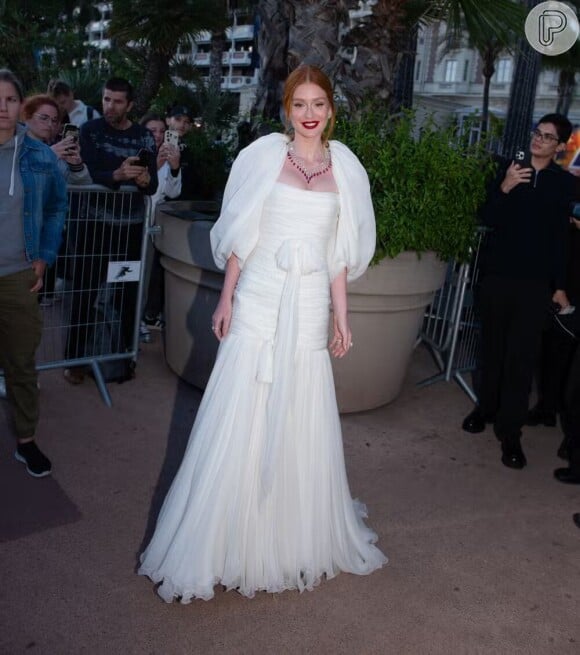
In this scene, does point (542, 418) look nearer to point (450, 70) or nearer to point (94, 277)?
point (94, 277)

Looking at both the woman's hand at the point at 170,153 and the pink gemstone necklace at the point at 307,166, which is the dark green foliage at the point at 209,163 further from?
the pink gemstone necklace at the point at 307,166

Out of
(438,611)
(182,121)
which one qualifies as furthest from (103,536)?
(182,121)

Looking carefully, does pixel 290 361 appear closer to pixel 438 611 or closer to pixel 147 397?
pixel 438 611

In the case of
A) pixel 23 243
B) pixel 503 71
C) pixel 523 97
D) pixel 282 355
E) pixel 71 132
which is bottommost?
pixel 282 355

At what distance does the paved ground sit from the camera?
2.65 m

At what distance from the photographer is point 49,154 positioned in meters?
3.58

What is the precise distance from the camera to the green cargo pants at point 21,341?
11.5 feet

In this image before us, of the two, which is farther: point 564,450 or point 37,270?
point 564,450

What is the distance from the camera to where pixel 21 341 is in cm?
357

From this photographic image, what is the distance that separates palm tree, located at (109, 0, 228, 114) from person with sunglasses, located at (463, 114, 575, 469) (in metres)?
11.8

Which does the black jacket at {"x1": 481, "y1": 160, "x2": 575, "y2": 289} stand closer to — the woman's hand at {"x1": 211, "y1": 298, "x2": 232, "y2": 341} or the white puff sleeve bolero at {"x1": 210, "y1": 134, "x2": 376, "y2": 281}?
the white puff sleeve bolero at {"x1": 210, "y1": 134, "x2": 376, "y2": 281}

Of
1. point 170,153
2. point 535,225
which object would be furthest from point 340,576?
point 170,153

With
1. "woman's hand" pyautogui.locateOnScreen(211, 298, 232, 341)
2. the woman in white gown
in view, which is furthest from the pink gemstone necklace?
"woman's hand" pyautogui.locateOnScreen(211, 298, 232, 341)

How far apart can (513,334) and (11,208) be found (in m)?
3.12
